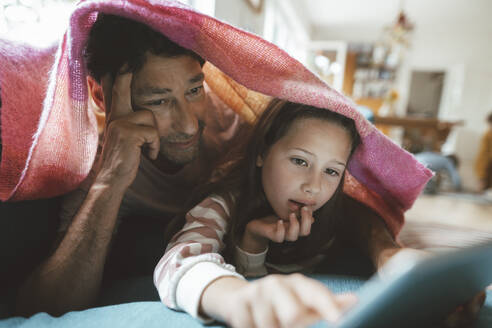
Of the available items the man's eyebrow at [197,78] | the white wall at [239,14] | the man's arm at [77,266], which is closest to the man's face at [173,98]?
the man's eyebrow at [197,78]

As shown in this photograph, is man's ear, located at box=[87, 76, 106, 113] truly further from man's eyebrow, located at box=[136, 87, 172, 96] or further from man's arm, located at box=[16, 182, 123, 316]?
man's arm, located at box=[16, 182, 123, 316]

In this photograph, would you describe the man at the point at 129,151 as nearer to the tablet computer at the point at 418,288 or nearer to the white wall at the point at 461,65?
the tablet computer at the point at 418,288

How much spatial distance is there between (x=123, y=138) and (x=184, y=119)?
0.18 metres

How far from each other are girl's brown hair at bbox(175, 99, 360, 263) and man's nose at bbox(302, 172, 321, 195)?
112 millimetres

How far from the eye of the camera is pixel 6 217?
1.77 feet

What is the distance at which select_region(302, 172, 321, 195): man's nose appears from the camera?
0.59 m

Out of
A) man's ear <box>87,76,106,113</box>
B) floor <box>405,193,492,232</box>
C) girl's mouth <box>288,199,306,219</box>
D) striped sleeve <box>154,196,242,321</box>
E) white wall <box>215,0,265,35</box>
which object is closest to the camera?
striped sleeve <box>154,196,242,321</box>

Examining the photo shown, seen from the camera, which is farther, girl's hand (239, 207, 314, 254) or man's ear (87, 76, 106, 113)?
man's ear (87, 76, 106, 113)

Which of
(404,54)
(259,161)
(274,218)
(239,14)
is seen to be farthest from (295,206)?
(404,54)

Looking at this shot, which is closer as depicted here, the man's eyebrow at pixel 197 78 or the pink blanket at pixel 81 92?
the pink blanket at pixel 81 92

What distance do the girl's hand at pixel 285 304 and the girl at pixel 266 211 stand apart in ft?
0.18

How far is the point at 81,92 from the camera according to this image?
0.57 m

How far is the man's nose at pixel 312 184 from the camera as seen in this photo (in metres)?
0.59

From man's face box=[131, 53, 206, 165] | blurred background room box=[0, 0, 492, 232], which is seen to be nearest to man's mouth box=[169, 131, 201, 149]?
man's face box=[131, 53, 206, 165]
